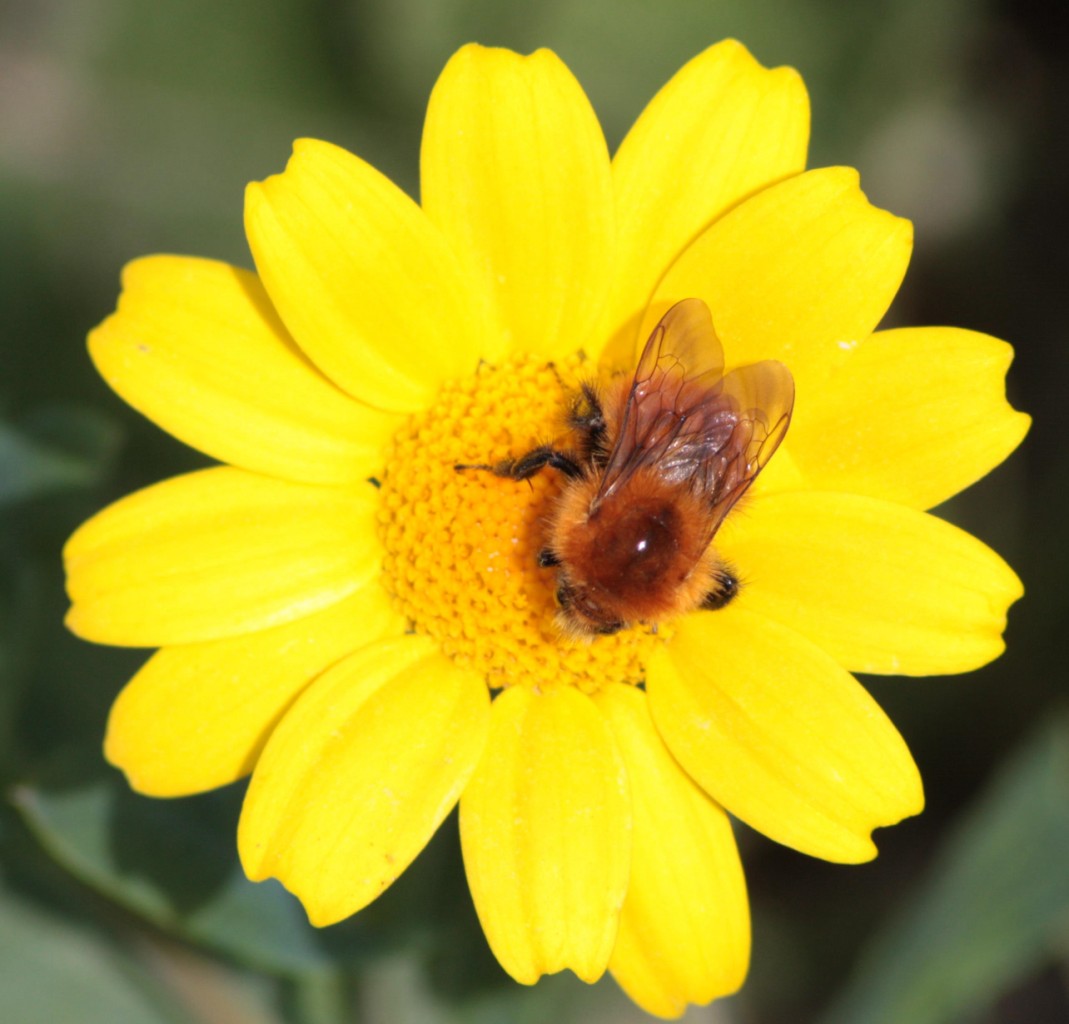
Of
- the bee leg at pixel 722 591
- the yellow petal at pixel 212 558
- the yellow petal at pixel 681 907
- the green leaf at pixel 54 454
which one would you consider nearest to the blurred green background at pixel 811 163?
the green leaf at pixel 54 454

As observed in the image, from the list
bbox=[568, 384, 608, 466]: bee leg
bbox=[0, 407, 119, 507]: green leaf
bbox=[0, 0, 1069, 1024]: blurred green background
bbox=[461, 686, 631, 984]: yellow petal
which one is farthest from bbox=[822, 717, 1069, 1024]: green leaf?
bbox=[0, 407, 119, 507]: green leaf

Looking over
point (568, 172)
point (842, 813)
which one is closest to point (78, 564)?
point (568, 172)

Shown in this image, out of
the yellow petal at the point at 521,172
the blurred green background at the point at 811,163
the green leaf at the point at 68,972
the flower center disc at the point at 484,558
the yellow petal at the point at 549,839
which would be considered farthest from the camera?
the blurred green background at the point at 811,163

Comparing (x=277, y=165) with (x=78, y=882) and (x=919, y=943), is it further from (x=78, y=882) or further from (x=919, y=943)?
(x=919, y=943)

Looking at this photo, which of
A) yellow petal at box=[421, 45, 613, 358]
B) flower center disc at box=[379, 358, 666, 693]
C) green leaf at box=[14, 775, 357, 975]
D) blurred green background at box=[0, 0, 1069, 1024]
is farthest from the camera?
blurred green background at box=[0, 0, 1069, 1024]

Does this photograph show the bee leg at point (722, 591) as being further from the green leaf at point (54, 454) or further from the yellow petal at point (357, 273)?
the green leaf at point (54, 454)

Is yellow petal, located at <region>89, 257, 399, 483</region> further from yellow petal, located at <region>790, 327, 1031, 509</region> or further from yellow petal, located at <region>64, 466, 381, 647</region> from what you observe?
yellow petal, located at <region>790, 327, 1031, 509</region>
